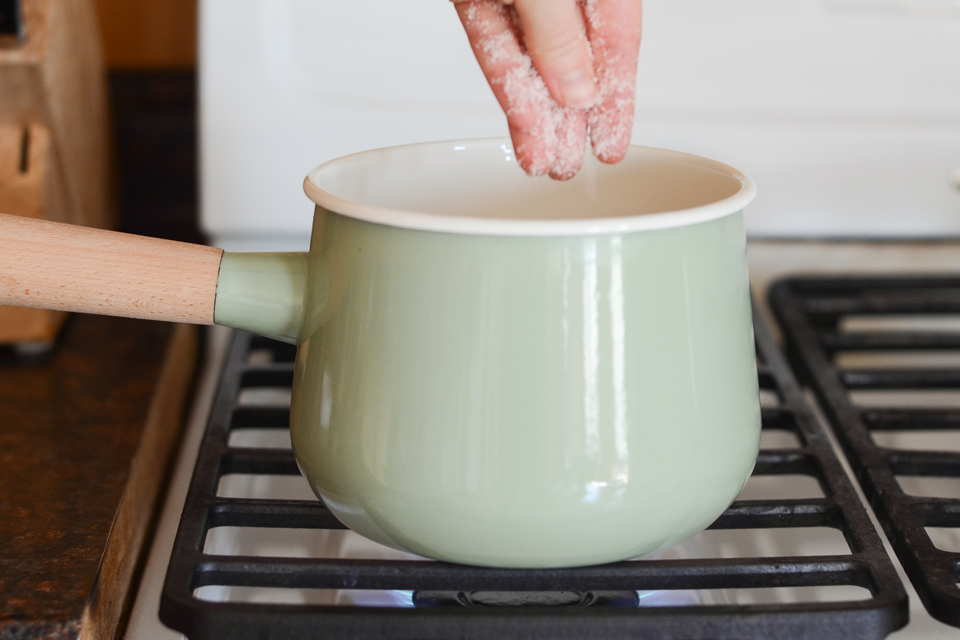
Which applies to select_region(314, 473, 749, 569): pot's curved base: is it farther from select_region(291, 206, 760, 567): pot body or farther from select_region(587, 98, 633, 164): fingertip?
select_region(587, 98, 633, 164): fingertip

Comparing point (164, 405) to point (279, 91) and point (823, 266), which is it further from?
point (823, 266)

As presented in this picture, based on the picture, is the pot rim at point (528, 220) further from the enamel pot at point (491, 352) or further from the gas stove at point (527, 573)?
the gas stove at point (527, 573)

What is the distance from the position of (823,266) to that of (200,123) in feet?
1.50

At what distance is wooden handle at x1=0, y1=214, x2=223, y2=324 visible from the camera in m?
0.33

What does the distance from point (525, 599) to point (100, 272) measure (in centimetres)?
21

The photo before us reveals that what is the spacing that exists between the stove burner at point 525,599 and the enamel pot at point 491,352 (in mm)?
37

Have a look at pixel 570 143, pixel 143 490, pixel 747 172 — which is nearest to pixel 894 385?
pixel 747 172

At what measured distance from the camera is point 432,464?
30 centimetres

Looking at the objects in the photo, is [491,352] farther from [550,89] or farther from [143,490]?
[143,490]

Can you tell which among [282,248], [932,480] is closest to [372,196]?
[282,248]

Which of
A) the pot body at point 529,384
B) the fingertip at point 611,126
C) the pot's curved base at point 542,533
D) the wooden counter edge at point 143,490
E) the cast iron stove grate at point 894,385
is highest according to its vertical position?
the fingertip at point 611,126

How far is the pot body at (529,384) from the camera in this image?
29cm

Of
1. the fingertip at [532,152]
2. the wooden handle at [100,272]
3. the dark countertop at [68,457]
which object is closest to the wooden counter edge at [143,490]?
the dark countertop at [68,457]

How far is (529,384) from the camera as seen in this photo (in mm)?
290
